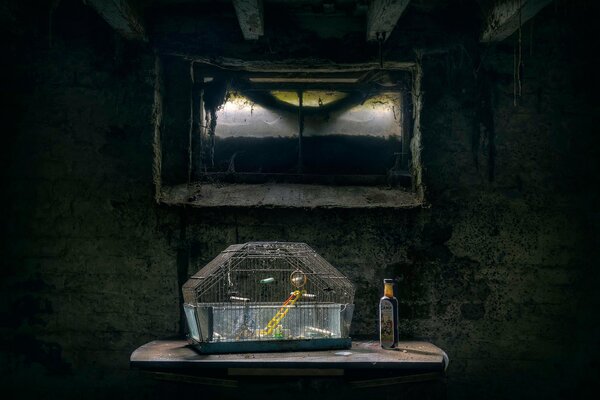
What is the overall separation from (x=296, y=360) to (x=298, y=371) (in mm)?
58

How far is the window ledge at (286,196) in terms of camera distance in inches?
150

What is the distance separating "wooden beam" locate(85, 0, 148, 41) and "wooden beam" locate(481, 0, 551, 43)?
100 inches

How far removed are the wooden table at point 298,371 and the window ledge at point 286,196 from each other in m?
1.29

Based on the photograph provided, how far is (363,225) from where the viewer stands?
3.79m

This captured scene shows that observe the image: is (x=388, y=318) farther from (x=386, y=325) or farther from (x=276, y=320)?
(x=276, y=320)

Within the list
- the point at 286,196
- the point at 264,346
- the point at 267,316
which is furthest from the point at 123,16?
the point at 264,346

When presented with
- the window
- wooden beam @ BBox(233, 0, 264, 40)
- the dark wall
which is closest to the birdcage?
the dark wall

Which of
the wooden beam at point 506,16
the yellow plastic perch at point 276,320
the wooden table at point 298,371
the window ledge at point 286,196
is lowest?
the wooden table at point 298,371

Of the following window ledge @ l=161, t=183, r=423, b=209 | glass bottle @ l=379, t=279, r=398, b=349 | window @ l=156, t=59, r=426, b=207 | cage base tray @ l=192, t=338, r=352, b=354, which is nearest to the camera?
cage base tray @ l=192, t=338, r=352, b=354

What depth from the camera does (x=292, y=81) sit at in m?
4.22

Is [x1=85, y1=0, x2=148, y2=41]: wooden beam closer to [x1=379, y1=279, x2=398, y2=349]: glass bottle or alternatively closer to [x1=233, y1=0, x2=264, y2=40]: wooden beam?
[x1=233, y1=0, x2=264, y2=40]: wooden beam

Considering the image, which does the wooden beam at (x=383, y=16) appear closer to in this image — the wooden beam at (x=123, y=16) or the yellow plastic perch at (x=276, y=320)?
the wooden beam at (x=123, y=16)

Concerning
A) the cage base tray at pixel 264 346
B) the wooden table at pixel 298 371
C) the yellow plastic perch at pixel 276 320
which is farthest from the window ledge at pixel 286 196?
the wooden table at pixel 298 371

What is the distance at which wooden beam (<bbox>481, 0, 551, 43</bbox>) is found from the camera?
3168 millimetres
